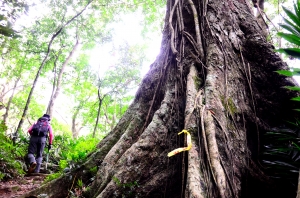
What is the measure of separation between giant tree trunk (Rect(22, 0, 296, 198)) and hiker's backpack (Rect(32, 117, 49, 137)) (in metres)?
3.52

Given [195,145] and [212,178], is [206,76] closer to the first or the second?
[195,145]

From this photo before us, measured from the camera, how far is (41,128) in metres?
6.01

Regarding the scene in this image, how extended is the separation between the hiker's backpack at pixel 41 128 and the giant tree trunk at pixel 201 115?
11.5 feet

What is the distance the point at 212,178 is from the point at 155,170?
2.26ft

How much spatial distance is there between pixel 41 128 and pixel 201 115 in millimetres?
5081

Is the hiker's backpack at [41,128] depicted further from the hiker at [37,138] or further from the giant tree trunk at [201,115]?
the giant tree trunk at [201,115]

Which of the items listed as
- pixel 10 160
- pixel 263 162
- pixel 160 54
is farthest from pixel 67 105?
pixel 263 162

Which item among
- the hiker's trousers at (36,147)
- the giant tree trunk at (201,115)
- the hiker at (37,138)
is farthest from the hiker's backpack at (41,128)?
the giant tree trunk at (201,115)

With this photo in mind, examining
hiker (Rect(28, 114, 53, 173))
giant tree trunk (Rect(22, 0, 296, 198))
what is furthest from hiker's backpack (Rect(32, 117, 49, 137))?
giant tree trunk (Rect(22, 0, 296, 198))

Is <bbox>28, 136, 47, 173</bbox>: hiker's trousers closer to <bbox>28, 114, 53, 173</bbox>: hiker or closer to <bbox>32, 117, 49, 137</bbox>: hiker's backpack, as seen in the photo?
<bbox>28, 114, 53, 173</bbox>: hiker

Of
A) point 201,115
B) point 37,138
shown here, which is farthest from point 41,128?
point 201,115

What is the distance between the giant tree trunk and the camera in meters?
1.97

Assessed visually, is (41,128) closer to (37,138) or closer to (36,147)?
(37,138)

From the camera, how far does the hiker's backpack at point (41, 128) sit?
595 centimetres
